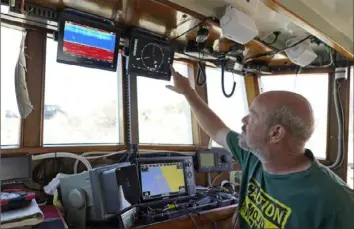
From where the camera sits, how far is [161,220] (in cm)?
182

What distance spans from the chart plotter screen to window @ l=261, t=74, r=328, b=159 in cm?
159

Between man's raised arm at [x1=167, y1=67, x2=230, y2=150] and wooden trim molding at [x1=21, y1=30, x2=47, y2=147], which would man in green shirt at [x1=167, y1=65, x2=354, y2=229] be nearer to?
man's raised arm at [x1=167, y1=67, x2=230, y2=150]

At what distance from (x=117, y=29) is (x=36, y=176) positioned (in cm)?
104

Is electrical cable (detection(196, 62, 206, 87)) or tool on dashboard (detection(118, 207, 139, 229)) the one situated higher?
electrical cable (detection(196, 62, 206, 87))

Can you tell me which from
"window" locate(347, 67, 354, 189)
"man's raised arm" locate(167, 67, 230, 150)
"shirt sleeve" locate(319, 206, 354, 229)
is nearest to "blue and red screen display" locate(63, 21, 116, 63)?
"man's raised arm" locate(167, 67, 230, 150)

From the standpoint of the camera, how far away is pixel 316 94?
338 cm

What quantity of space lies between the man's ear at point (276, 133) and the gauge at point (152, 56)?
3.45 ft

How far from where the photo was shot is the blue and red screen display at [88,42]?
5.86ft

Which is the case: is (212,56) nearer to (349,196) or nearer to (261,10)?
(261,10)

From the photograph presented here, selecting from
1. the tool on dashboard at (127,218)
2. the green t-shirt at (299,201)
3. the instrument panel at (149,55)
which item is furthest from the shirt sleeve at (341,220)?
the instrument panel at (149,55)

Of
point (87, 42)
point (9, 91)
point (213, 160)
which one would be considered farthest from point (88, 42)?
point (213, 160)

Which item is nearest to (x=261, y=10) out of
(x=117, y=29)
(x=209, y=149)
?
(x=117, y=29)

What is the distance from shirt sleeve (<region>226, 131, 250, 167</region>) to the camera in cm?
177

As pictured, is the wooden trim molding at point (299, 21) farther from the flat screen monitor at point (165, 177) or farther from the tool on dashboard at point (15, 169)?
the tool on dashboard at point (15, 169)
